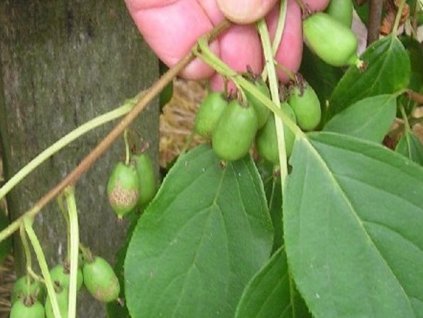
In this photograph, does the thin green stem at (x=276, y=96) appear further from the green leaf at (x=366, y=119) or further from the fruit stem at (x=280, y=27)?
the green leaf at (x=366, y=119)

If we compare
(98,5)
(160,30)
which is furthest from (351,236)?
(98,5)

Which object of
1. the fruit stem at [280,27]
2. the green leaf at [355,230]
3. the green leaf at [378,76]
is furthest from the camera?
the green leaf at [378,76]

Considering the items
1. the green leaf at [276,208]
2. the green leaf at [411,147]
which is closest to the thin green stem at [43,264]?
the green leaf at [276,208]

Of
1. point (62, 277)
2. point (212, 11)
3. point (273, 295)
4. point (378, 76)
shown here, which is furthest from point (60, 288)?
point (378, 76)

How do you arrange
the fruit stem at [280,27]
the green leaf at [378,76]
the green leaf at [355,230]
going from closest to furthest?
1. the green leaf at [355,230]
2. the fruit stem at [280,27]
3. the green leaf at [378,76]

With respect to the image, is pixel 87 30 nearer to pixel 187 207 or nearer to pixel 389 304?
pixel 187 207

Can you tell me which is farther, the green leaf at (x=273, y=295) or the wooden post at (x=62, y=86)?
the wooden post at (x=62, y=86)

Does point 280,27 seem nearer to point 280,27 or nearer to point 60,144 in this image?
point 280,27
